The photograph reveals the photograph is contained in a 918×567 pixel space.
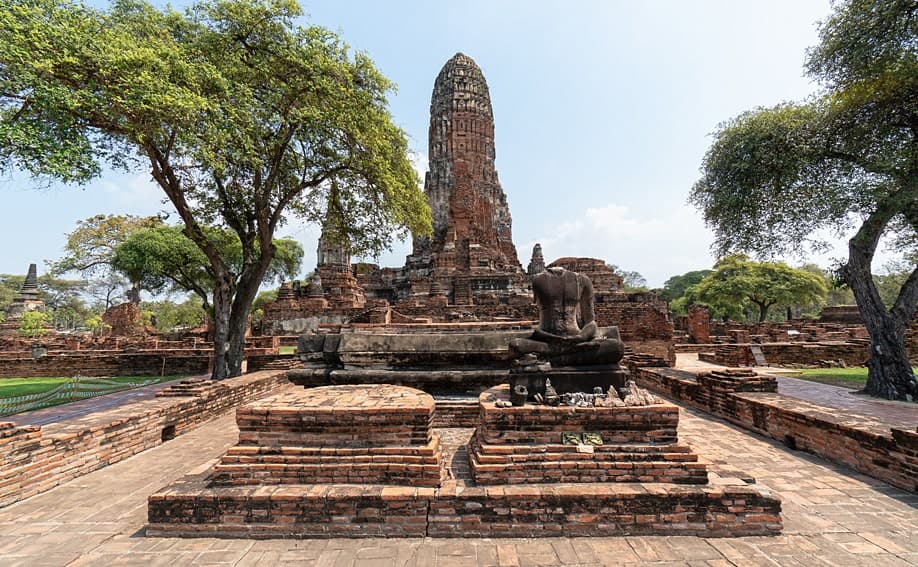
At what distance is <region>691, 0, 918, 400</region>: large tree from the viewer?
8172 millimetres

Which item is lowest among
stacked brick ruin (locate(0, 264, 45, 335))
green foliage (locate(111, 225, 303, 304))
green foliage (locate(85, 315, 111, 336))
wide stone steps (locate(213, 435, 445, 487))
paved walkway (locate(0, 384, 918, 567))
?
paved walkway (locate(0, 384, 918, 567))

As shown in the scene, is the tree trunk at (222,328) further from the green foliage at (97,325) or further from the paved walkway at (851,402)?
the green foliage at (97,325)

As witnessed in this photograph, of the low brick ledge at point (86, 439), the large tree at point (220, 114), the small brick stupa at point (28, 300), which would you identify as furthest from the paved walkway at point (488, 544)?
the small brick stupa at point (28, 300)

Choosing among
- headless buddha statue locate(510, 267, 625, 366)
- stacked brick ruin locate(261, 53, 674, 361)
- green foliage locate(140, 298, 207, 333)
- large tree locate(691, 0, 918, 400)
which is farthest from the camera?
green foliage locate(140, 298, 207, 333)

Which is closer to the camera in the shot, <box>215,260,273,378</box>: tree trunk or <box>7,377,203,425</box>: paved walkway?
<box>7,377,203,425</box>: paved walkway

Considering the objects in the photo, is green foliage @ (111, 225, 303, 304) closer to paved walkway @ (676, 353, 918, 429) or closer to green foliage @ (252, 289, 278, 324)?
green foliage @ (252, 289, 278, 324)

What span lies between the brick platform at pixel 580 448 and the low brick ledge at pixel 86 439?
4.83 m

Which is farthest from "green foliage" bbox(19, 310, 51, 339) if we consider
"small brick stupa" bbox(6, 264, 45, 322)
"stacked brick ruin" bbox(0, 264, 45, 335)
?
"small brick stupa" bbox(6, 264, 45, 322)

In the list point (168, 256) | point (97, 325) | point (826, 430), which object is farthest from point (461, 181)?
point (826, 430)

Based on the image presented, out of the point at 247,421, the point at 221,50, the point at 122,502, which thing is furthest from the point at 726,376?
the point at 221,50

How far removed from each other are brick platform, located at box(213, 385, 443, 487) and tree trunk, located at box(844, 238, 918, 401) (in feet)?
32.7

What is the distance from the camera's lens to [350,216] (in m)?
12.1

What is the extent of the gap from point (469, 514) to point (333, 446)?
1.42m

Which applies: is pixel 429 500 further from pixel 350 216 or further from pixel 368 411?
pixel 350 216
